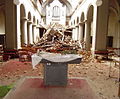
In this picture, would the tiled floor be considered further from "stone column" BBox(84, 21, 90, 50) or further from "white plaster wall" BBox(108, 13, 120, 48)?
"white plaster wall" BBox(108, 13, 120, 48)

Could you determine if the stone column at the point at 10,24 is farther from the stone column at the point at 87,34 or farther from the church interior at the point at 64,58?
the stone column at the point at 87,34

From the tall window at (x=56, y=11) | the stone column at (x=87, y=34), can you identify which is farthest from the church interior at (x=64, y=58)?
the tall window at (x=56, y=11)

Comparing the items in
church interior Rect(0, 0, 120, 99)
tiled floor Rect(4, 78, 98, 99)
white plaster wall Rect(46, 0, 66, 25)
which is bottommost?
tiled floor Rect(4, 78, 98, 99)

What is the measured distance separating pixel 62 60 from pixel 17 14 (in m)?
7.75

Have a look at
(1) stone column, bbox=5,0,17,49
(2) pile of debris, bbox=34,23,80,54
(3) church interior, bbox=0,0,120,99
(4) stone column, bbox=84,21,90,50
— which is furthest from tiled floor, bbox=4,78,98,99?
(4) stone column, bbox=84,21,90,50

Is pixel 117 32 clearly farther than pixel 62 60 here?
Yes

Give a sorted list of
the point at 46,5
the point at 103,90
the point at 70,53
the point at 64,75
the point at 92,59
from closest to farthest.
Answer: the point at 103,90 < the point at 64,75 < the point at 70,53 < the point at 92,59 < the point at 46,5

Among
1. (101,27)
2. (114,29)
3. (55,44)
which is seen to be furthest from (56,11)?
(101,27)


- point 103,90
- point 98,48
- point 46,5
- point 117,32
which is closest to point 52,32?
point 117,32

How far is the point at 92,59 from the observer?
1074 cm

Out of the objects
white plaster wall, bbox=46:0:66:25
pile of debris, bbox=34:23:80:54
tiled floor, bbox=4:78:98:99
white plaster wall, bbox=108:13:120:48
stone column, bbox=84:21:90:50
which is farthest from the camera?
white plaster wall, bbox=46:0:66:25

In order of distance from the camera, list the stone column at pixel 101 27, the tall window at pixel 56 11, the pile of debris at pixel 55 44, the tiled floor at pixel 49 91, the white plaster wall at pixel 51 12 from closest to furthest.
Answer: the tiled floor at pixel 49 91, the stone column at pixel 101 27, the pile of debris at pixel 55 44, the white plaster wall at pixel 51 12, the tall window at pixel 56 11

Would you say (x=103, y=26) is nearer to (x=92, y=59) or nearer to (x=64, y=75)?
(x=92, y=59)

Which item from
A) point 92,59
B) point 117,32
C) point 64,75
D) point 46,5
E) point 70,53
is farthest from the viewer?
point 46,5
